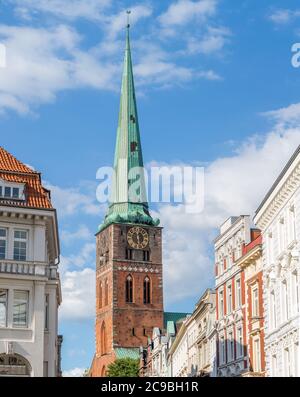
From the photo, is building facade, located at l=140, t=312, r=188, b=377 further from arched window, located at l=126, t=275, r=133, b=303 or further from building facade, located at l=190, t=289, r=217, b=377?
building facade, located at l=190, t=289, r=217, b=377

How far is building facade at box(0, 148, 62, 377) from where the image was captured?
4594cm

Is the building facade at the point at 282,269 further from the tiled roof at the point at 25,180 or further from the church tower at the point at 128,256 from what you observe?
the church tower at the point at 128,256

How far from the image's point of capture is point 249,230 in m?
58.7

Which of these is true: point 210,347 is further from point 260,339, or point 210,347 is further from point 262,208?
point 262,208

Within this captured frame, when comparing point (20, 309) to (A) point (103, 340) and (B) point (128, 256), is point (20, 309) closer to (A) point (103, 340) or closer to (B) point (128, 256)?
(B) point (128, 256)

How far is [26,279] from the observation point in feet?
154

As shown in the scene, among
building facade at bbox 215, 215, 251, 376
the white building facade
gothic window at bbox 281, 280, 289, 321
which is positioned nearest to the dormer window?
gothic window at bbox 281, 280, 289, 321

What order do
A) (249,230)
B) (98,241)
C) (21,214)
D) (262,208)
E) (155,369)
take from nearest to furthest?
(21,214), (262,208), (249,230), (155,369), (98,241)

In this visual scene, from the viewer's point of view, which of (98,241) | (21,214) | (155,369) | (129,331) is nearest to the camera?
(21,214)

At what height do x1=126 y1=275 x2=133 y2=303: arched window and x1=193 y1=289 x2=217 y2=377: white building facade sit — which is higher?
x1=126 y1=275 x2=133 y2=303: arched window

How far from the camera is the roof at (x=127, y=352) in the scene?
6262 inches

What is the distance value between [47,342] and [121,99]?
124 metres
